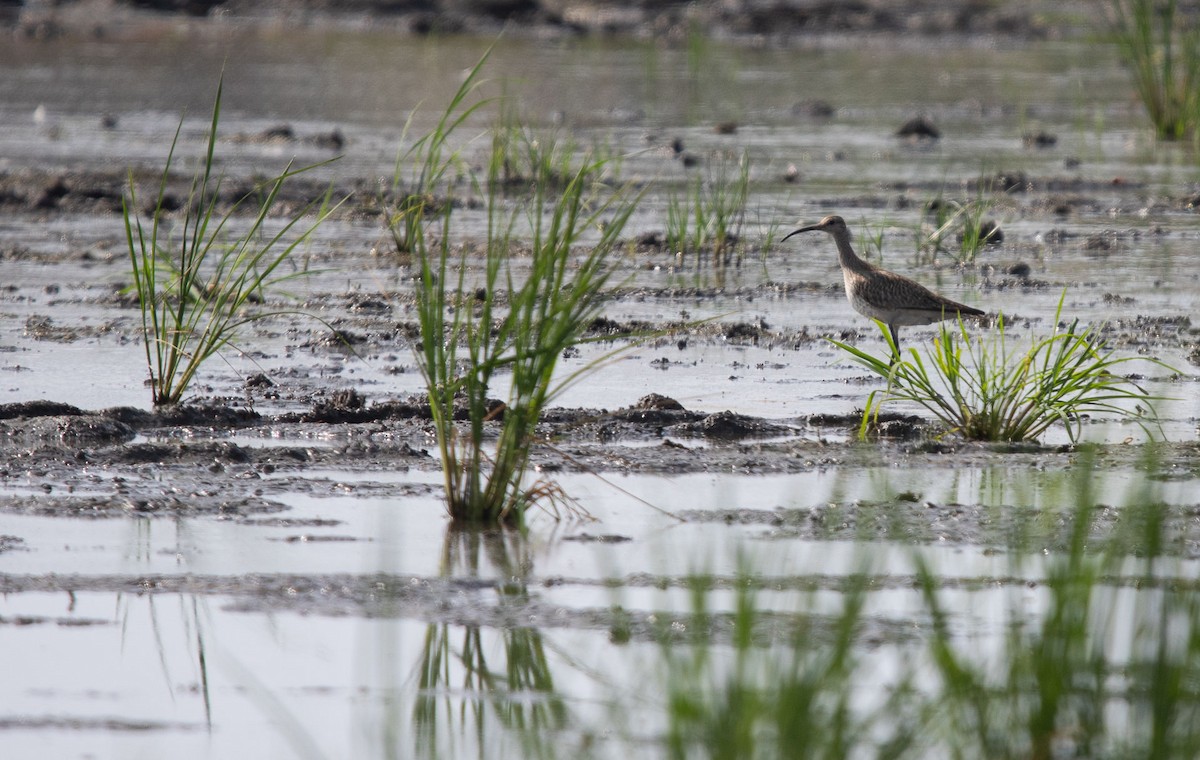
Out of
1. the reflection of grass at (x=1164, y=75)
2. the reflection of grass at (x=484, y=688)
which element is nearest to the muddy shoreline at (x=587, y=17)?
the reflection of grass at (x=1164, y=75)

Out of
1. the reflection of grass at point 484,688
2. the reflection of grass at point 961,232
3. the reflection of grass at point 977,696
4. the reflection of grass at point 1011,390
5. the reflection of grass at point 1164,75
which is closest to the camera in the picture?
the reflection of grass at point 977,696

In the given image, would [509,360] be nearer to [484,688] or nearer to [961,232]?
[484,688]

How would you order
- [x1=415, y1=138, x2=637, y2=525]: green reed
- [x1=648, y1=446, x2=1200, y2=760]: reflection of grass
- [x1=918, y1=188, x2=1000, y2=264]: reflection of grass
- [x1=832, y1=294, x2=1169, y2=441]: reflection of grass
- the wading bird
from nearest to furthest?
[x1=648, y1=446, x2=1200, y2=760]: reflection of grass
[x1=415, y1=138, x2=637, y2=525]: green reed
[x1=832, y1=294, x2=1169, y2=441]: reflection of grass
the wading bird
[x1=918, y1=188, x2=1000, y2=264]: reflection of grass

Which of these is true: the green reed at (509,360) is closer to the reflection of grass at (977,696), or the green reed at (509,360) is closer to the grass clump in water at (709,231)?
the reflection of grass at (977,696)

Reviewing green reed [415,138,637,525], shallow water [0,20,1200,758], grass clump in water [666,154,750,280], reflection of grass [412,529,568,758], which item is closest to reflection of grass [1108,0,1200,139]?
shallow water [0,20,1200,758]

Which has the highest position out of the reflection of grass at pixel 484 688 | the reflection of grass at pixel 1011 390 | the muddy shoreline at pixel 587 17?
the muddy shoreline at pixel 587 17

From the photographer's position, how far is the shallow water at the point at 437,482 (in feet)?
15.1

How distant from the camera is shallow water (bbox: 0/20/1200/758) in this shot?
15.1 ft

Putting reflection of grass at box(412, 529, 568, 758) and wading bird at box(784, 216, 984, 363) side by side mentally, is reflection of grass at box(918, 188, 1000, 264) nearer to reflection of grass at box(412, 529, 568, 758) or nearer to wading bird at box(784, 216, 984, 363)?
wading bird at box(784, 216, 984, 363)

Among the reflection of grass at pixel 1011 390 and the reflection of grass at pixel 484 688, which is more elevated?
the reflection of grass at pixel 1011 390

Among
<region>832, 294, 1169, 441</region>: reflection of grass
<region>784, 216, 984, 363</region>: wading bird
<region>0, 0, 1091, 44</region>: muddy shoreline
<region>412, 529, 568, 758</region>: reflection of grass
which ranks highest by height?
<region>0, 0, 1091, 44</region>: muddy shoreline

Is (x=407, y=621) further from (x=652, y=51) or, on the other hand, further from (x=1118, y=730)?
(x=652, y=51)

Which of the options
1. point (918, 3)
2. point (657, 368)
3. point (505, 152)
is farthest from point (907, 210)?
point (918, 3)

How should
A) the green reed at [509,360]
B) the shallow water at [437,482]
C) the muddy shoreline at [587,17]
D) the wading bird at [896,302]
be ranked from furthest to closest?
the muddy shoreline at [587,17] < the wading bird at [896,302] < the green reed at [509,360] < the shallow water at [437,482]
